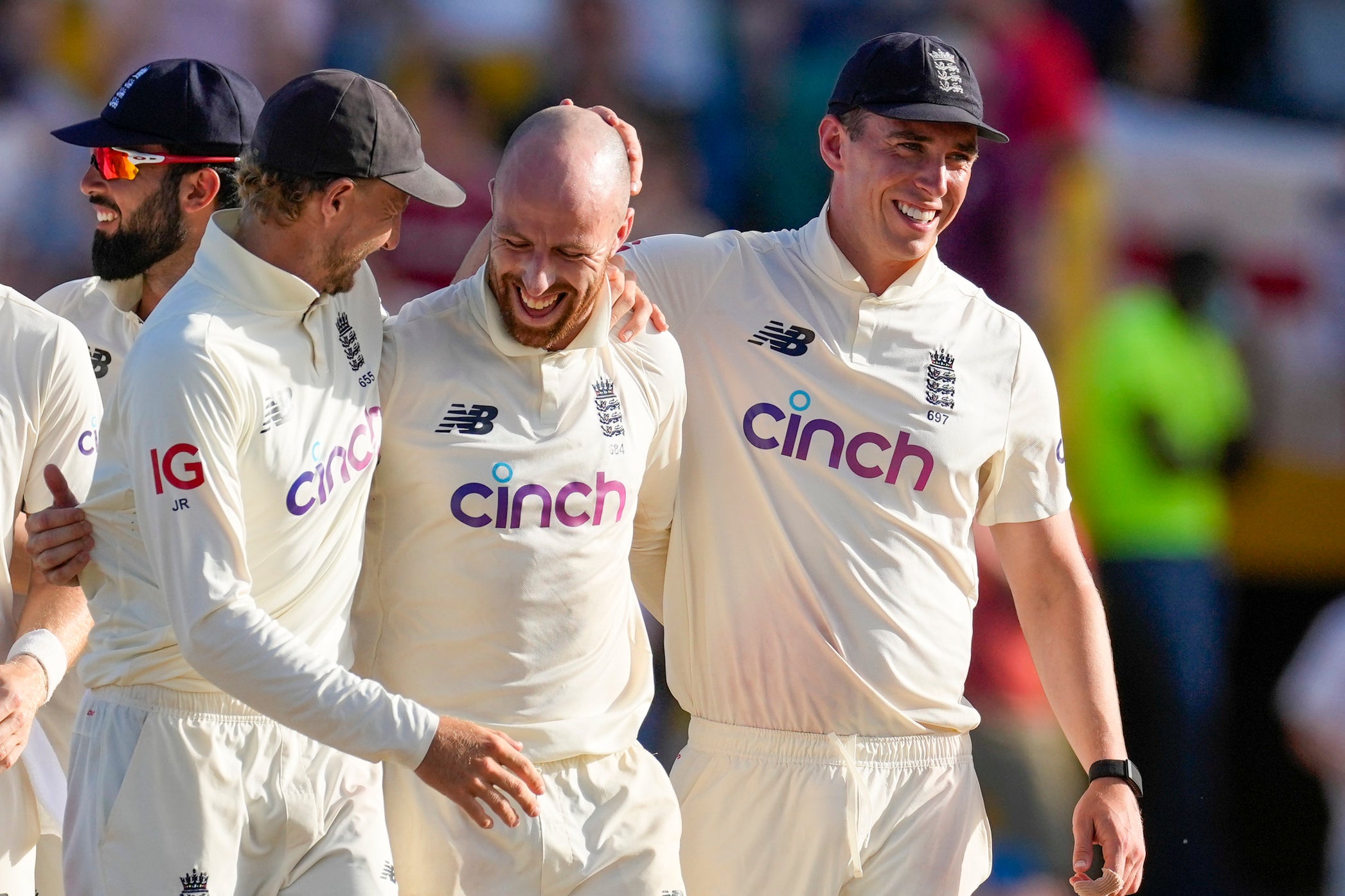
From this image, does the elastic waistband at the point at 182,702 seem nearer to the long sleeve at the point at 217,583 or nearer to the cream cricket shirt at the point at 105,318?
the long sleeve at the point at 217,583

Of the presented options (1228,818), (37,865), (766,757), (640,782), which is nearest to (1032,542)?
A: (766,757)

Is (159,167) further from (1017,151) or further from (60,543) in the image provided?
(1017,151)

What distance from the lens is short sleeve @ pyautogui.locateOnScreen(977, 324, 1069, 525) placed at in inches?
172

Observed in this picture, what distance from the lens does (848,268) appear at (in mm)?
4324

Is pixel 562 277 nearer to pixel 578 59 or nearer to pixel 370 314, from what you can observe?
pixel 370 314

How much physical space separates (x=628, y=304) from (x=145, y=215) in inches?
50.9

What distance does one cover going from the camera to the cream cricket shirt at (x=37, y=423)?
157 inches

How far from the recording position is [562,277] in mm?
3654

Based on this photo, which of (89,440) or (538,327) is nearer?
(538,327)

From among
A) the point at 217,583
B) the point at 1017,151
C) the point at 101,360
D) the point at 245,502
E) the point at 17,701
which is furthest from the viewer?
the point at 1017,151

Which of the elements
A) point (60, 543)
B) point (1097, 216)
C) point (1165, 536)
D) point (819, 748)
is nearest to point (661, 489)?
point (819, 748)

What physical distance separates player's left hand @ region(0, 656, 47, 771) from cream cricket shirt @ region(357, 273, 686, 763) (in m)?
0.71

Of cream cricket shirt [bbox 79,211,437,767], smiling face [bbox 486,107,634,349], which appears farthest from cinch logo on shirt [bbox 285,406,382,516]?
smiling face [bbox 486,107,634,349]

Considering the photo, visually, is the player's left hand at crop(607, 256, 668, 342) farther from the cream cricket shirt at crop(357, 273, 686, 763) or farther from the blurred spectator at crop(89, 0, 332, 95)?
the blurred spectator at crop(89, 0, 332, 95)
